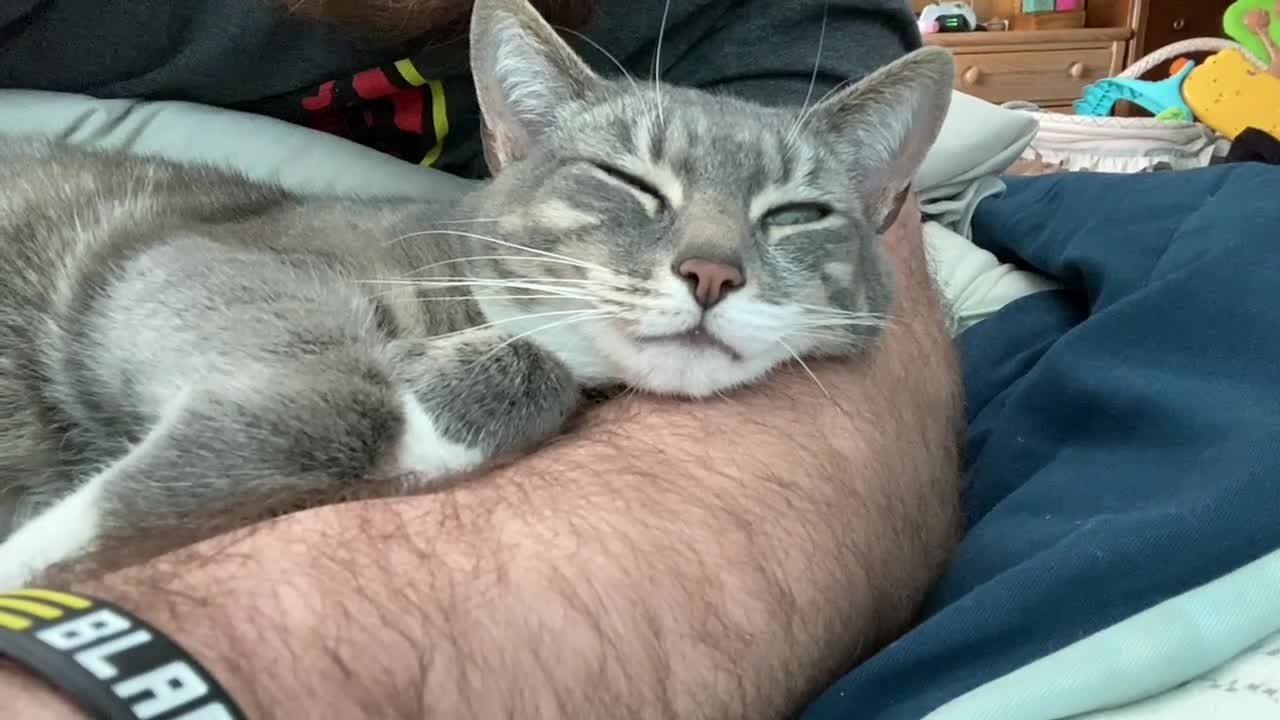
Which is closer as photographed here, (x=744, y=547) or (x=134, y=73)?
(x=744, y=547)

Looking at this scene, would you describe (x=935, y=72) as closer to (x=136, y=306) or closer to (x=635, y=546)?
(x=635, y=546)

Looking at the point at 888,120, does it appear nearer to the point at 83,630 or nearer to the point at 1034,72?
the point at 83,630

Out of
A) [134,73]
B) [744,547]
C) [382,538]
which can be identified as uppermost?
[134,73]

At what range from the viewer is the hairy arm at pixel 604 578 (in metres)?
0.61

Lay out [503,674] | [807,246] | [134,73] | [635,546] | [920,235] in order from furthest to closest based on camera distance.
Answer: [920,235]
[134,73]
[807,246]
[635,546]
[503,674]

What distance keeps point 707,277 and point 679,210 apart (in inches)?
5.6

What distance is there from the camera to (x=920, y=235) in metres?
1.50

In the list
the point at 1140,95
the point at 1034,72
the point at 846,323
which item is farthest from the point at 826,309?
the point at 1034,72

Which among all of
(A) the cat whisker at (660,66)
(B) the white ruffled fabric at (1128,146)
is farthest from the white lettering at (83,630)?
(B) the white ruffled fabric at (1128,146)

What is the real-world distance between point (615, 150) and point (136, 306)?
19.8 inches

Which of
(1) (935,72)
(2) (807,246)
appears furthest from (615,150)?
(1) (935,72)

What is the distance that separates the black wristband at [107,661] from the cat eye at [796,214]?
736 mm

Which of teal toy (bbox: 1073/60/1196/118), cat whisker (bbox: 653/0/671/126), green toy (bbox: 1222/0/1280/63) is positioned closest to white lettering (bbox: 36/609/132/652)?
cat whisker (bbox: 653/0/671/126)

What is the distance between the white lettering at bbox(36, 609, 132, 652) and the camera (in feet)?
1.70
